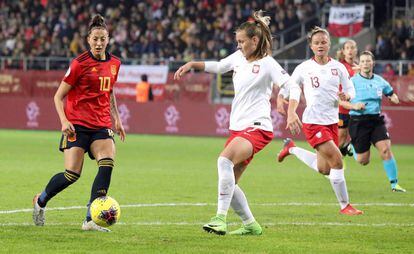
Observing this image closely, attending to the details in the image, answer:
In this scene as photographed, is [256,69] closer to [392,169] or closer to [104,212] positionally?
[104,212]

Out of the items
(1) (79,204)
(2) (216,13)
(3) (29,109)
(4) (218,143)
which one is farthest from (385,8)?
(1) (79,204)

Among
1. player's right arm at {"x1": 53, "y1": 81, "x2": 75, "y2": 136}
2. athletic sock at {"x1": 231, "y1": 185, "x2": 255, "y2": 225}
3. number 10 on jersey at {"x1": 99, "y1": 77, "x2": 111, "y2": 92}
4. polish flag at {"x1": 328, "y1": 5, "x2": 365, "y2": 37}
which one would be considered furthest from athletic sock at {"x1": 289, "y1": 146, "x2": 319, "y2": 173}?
polish flag at {"x1": 328, "y1": 5, "x2": 365, "y2": 37}

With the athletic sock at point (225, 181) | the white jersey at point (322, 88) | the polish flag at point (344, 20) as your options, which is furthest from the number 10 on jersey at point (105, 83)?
the polish flag at point (344, 20)

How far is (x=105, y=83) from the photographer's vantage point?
1024cm

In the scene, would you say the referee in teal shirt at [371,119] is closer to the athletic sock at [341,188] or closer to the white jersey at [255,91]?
the athletic sock at [341,188]

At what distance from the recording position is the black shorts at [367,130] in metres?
15.9

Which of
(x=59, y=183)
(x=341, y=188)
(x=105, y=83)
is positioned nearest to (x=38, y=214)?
(x=59, y=183)

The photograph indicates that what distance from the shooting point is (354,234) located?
9945 mm

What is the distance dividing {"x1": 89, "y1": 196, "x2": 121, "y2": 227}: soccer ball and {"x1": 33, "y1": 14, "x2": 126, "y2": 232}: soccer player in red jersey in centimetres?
21

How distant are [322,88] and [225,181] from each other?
3656 millimetres

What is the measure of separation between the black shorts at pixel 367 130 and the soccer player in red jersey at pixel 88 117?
22.2 feet

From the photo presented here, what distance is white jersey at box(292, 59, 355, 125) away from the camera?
12586 mm

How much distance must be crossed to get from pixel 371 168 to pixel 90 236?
12.1 m

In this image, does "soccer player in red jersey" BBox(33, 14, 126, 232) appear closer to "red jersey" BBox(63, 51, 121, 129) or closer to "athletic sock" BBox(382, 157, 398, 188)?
"red jersey" BBox(63, 51, 121, 129)
